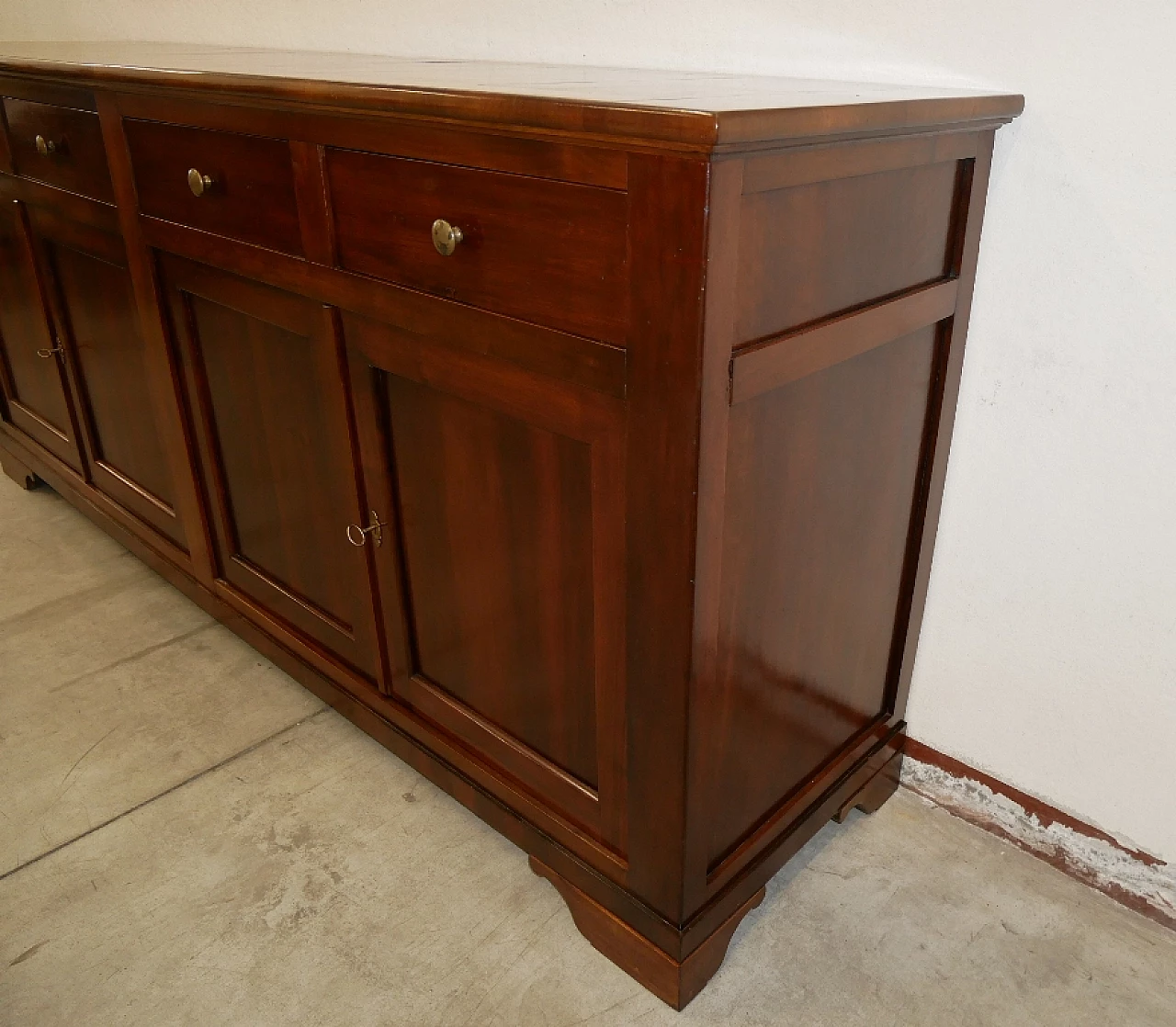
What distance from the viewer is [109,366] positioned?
1.79m

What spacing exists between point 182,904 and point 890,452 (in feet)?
3.60

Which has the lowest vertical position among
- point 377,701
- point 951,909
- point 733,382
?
point 951,909

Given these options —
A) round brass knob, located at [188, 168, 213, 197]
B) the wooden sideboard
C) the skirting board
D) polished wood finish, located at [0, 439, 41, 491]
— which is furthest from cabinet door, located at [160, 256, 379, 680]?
polished wood finish, located at [0, 439, 41, 491]

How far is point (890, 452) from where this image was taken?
1167mm

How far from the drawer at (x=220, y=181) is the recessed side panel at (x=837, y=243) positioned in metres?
0.61

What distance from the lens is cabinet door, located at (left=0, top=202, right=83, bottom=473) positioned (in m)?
1.89

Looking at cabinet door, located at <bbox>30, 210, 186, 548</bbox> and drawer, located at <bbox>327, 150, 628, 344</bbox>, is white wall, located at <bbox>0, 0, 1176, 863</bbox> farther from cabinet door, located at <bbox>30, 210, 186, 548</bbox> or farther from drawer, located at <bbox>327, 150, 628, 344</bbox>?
cabinet door, located at <bbox>30, 210, 186, 548</bbox>

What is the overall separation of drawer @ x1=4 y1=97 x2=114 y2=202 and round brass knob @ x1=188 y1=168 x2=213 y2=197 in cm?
31

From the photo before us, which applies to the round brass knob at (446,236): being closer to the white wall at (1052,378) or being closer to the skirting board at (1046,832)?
the white wall at (1052,378)

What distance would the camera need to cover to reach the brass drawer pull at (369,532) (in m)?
1.29

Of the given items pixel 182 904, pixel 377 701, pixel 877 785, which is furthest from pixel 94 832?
pixel 877 785

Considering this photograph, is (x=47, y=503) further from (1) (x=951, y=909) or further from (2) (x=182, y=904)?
(1) (x=951, y=909)

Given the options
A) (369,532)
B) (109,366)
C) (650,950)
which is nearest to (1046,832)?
(650,950)

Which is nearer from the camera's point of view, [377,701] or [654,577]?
[654,577]
